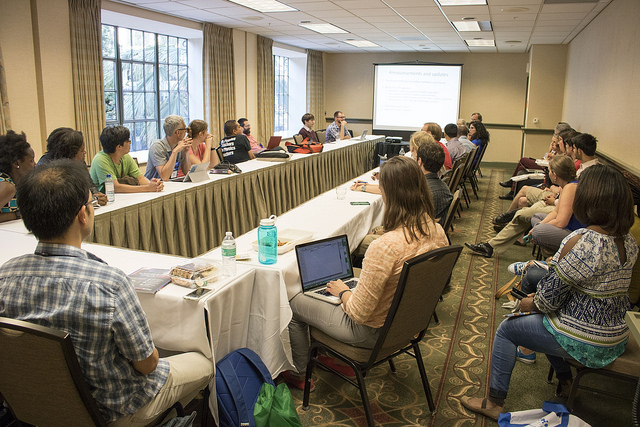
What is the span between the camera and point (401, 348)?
7.67ft

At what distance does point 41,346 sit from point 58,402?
222 mm

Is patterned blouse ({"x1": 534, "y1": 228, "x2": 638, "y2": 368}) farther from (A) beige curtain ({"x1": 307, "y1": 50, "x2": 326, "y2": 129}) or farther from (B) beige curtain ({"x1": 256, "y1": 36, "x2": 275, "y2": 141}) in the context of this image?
(A) beige curtain ({"x1": 307, "y1": 50, "x2": 326, "y2": 129})

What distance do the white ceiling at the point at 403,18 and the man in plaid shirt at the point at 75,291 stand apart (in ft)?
18.8

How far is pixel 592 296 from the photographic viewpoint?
206cm

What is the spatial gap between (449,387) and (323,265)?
93 cm

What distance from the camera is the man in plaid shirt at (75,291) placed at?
1.42 meters

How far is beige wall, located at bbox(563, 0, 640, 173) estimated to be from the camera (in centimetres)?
487

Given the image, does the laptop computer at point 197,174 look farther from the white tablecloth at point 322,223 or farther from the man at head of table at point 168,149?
the white tablecloth at point 322,223

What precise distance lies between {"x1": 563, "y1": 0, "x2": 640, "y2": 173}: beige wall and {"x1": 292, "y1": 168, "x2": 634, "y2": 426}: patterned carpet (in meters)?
2.22

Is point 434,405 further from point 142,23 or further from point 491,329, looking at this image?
point 142,23

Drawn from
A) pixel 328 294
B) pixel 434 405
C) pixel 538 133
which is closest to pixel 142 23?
pixel 328 294

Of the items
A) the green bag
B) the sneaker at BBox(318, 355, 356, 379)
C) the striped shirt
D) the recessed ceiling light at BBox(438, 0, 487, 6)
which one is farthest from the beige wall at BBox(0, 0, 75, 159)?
the green bag

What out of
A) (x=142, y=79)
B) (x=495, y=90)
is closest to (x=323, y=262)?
(x=142, y=79)

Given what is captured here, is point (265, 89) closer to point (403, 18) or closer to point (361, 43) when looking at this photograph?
point (361, 43)
